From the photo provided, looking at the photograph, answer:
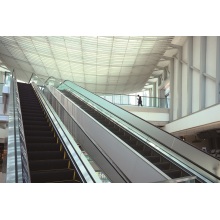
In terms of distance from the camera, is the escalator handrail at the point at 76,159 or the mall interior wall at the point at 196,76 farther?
the mall interior wall at the point at 196,76

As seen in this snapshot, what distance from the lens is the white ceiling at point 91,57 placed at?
47.0 feet

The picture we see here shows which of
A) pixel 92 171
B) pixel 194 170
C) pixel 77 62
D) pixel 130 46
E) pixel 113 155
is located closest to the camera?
pixel 92 171

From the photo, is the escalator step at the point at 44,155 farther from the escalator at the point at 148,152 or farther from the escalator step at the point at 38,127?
the escalator at the point at 148,152

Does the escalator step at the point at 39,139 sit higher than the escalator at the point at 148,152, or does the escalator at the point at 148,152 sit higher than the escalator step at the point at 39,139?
the escalator step at the point at 39,139

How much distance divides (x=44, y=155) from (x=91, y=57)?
12.7m

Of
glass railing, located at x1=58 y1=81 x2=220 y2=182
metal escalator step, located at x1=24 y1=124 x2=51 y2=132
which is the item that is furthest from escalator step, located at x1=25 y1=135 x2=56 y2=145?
glass railing, located at x1=58 y1=81 x2=220 y2=182

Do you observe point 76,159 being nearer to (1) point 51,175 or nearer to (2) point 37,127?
(1) point 51,175

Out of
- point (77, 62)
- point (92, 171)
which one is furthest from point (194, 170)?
point (77, 62)

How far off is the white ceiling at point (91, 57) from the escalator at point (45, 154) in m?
8.53

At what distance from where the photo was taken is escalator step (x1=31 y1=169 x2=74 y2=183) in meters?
4.08

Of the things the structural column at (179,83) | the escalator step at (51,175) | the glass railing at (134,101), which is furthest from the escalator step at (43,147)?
the glass railing at (134,101)
